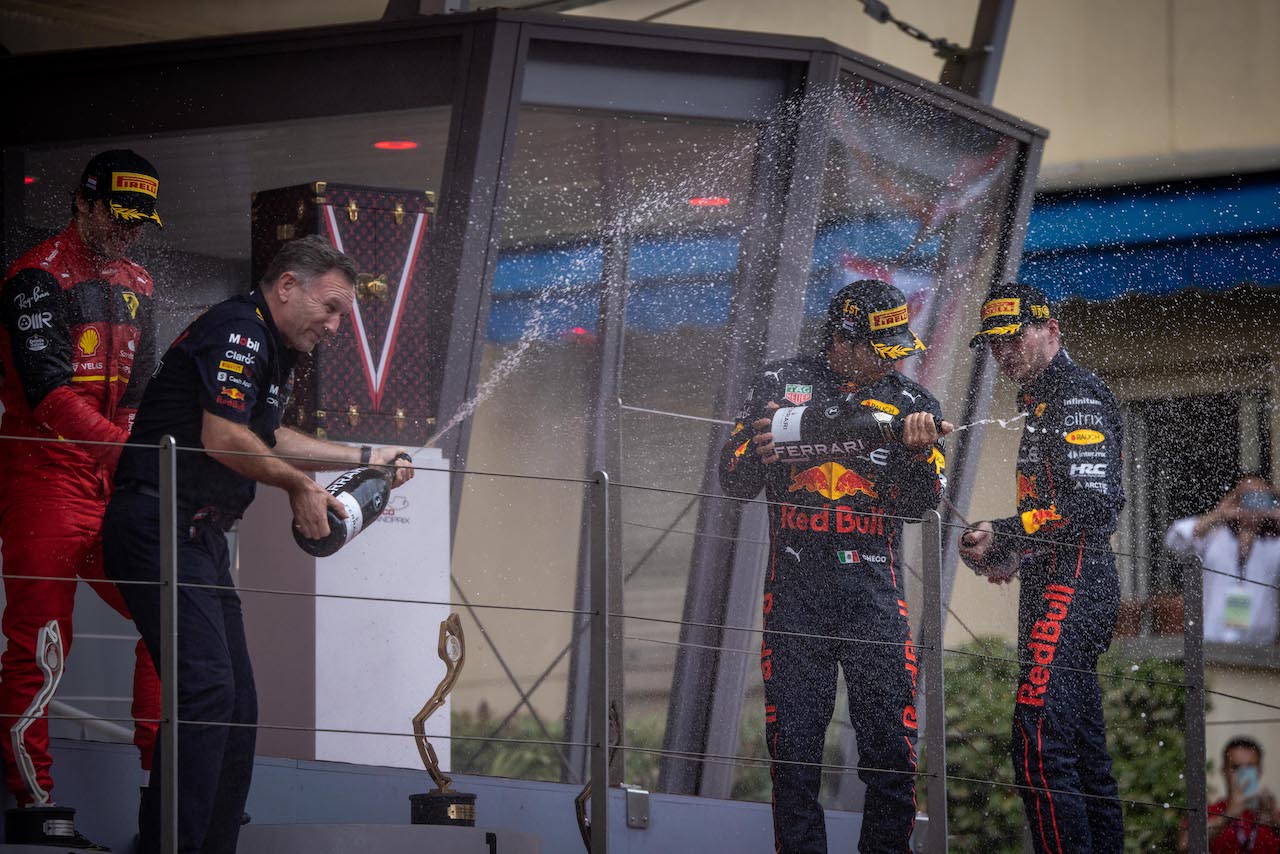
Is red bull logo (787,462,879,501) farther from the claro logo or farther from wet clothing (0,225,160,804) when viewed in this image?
wet clothing (0,225,160,804)

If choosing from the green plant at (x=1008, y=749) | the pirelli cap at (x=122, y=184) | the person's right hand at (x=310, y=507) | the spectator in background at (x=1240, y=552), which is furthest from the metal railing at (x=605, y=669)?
the spectator in background at (x=1240, y=552)

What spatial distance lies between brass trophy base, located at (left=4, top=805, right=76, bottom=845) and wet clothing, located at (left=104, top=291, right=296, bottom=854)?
0.42 metres

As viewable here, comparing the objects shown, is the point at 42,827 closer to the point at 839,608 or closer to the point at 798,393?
the point at 839,608

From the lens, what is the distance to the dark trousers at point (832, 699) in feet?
16.4

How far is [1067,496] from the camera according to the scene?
546cm

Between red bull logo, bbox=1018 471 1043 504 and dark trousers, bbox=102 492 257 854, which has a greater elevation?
red bull logo, bbox=1018 471 1043 504

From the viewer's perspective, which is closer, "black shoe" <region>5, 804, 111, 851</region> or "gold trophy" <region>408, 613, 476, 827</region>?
"black shoe" <region>5, 804, 111, 851</region>

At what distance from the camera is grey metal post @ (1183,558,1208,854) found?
5090 millimetres

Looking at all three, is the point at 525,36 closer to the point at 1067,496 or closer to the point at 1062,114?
the point at 1067,496

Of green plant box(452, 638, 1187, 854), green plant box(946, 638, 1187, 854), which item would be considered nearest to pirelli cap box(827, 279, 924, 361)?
green plant box(452, 638, 1187, 854)

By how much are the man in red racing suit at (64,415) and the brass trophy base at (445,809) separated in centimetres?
81

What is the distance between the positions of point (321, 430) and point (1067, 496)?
2.81m

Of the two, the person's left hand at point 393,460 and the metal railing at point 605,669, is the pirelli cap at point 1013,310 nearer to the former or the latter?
the metal railing at point 605,669

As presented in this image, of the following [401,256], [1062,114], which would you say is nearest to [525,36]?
[401,256]
